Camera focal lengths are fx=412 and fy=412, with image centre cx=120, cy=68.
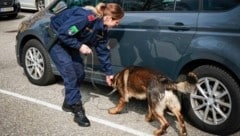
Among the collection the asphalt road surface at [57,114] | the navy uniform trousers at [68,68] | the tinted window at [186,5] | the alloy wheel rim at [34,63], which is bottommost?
the asphalt road surface at [57,114]

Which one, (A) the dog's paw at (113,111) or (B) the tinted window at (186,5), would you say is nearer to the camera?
(B) the tinted window at (186,5)

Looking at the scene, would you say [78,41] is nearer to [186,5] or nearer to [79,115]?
[79,115]

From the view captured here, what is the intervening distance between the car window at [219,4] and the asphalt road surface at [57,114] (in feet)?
4.48

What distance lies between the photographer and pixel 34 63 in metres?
6.30

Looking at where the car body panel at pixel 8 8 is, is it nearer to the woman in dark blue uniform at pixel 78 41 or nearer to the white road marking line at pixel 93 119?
the white road marking line at pixel 93 119

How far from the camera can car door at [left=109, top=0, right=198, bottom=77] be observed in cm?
447

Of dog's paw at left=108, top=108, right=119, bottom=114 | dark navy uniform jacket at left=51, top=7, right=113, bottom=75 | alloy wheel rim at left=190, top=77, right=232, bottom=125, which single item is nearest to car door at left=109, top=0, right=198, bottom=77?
dark navy uniform jacket at left=51, top=7, right=113, bottom=75

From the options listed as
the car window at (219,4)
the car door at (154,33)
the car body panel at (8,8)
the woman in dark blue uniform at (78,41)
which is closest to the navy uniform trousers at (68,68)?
the woman in dark blue uniform at (78,41)

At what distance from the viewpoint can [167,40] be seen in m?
4.60

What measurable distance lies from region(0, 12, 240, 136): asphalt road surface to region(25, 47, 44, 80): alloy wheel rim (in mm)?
196

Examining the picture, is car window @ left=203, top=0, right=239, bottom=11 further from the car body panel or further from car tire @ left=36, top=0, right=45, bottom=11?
car tire @ left=36, top=0, right=45, bottom=11

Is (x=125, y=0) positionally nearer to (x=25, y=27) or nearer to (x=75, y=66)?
(x=75, y=66)

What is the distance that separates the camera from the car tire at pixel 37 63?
6102 mm

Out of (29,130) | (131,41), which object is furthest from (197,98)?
(29,130)
